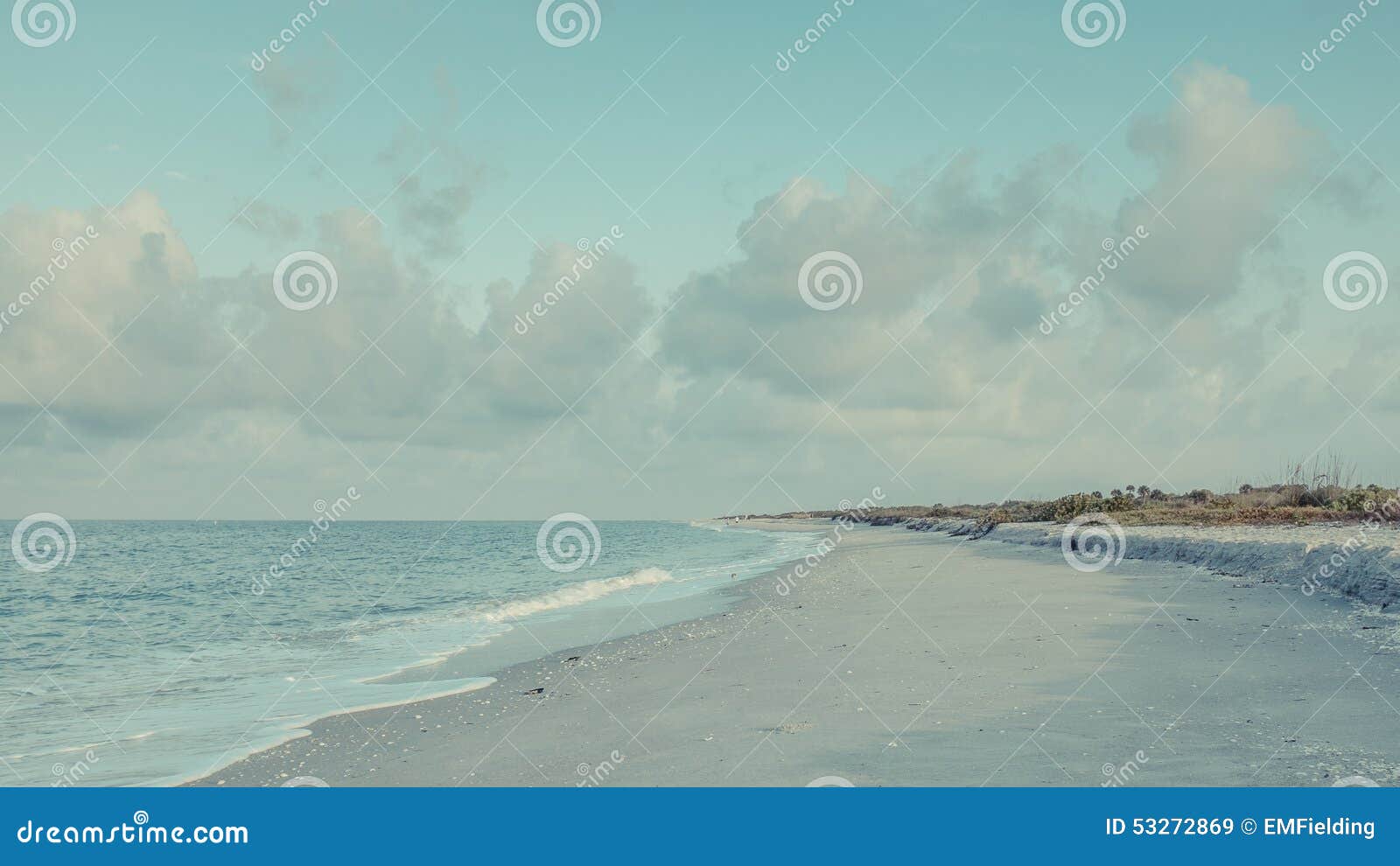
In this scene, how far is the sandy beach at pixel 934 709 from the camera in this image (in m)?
6.79

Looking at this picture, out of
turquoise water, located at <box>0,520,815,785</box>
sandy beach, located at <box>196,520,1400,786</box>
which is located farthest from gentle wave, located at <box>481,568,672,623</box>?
sandy beach, located at <box>196,520,1400,786</box>

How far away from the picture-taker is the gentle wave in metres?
24.2

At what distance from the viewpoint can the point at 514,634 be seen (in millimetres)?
19297

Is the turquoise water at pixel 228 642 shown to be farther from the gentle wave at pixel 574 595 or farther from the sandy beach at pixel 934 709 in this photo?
the sandy beach at pixel 934 709

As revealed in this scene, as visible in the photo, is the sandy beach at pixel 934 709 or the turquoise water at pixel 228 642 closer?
the sandy beach at pixel 934 709

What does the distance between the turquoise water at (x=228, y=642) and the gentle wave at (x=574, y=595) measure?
3.2 inches

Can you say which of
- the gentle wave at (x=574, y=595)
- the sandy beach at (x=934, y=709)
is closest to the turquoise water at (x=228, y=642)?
the gentle wave at (x=574, y=595)

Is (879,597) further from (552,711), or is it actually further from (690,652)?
(552,711)

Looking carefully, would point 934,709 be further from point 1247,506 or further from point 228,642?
point 1247,506

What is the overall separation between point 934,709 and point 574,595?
21.9 m

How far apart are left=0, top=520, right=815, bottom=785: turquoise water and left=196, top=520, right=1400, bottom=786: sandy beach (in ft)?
Result: 4.90

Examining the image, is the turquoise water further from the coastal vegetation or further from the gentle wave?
the coastal vegetation

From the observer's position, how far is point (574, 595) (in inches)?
1153

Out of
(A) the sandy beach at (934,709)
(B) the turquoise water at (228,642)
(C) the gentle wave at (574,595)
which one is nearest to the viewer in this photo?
(A) the sandy beach at (934,709)
